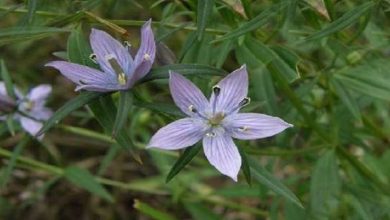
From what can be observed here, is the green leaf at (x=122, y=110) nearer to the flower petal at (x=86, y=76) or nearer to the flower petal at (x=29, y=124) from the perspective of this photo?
the flower petal at (x=86, y=76)

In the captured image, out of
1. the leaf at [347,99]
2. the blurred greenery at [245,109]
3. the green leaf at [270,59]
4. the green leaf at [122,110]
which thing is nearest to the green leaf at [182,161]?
the blurred greenery at [245,109]

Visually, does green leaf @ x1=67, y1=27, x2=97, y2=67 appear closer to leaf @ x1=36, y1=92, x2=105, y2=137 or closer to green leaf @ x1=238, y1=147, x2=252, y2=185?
leaf @ x1=36, y1=92, x2=105, y2=137

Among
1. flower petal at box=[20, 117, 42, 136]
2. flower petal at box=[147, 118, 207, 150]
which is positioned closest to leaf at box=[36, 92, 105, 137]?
flower petal at box=[147, 118, 207, 150]

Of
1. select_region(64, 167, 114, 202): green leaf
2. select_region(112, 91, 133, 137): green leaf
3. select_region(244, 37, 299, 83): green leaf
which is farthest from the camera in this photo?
select_region(64, 167, 114, 202): green leaf

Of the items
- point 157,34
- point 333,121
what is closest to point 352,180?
point 333,121

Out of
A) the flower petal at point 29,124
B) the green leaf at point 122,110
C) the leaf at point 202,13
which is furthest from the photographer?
the flower petal at point 29,124

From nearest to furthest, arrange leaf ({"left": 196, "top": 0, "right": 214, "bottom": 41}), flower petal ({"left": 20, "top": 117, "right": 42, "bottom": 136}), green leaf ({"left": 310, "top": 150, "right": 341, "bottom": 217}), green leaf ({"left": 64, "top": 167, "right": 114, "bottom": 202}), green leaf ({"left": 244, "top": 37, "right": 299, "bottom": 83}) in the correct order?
leaf ({"left": 196, "top": 0, "right": 214, "bottom": 41}) → green leaf ({"left": 244, "top": 37, "right": 299, "bottom": 83}) → green leaf ({"left": 310, "top": 150, "right": 341, "bottom": 217}) → flower petal ({"left": 20, "top": 117, "right": 42, "bottom": 136}) → green leaf ({"left": 64, "top": 167, "right": 114, "bottom": 202})
